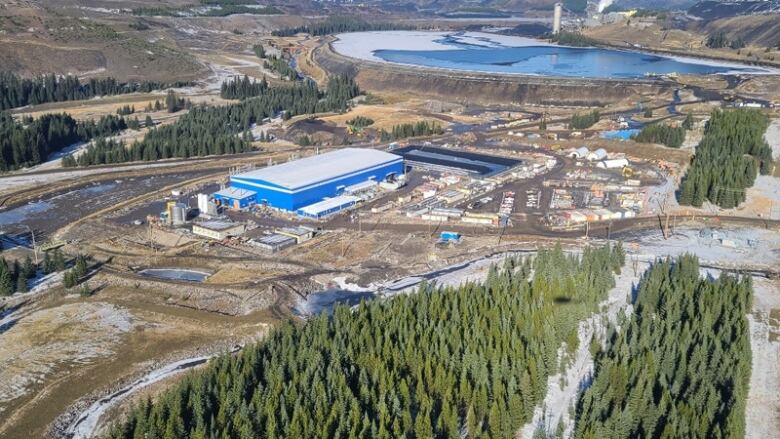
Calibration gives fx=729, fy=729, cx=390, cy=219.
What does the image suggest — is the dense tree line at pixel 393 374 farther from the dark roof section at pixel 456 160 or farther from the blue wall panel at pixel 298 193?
the dark roof section at pixel 456 160

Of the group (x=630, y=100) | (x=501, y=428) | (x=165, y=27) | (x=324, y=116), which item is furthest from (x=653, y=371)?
(x=165, y=27)

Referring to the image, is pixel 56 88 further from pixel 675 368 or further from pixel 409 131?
pixel 675 368

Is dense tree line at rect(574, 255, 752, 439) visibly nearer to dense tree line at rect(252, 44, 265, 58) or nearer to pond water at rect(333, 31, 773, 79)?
pond water at rect(333, 31, 773, 79)

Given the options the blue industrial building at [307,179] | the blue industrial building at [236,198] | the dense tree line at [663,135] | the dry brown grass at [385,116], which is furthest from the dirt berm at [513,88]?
the blue industrial building at [236,198]

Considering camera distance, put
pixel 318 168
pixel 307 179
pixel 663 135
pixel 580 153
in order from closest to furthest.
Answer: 1. pixel 307 179
2. pixel 318 168
3. pixel 580 153
4. pixel 663 135

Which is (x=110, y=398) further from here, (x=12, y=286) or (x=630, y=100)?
Answer: (x=630, y=100)

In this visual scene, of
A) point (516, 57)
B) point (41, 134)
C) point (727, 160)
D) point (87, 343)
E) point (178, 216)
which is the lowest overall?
point (87, 343)

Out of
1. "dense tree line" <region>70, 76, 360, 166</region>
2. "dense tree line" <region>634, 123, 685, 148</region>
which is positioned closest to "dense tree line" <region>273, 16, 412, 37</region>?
"dense tree line" <region>70, 76, 360, 166</region>

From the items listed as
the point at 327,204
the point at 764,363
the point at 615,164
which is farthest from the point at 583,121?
the point at 764,363
